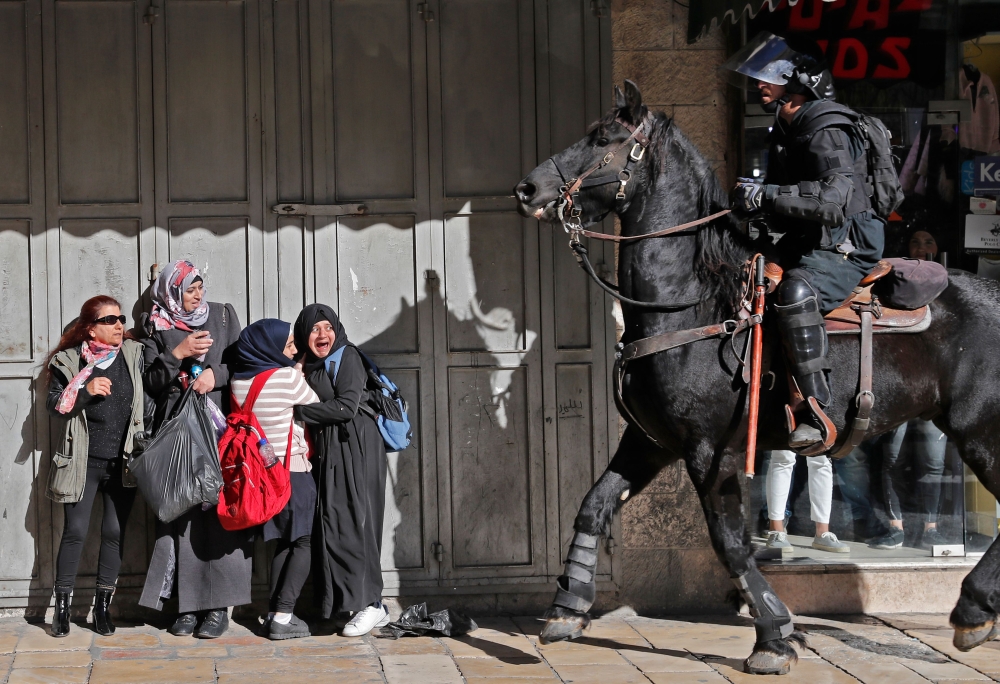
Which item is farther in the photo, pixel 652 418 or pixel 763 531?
pixel 763 531

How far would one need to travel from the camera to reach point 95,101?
6.45 metres

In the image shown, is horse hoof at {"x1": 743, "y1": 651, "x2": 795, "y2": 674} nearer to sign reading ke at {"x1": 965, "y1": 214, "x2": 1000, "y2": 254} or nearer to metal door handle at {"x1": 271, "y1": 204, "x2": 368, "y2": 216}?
sign reading ke at {"x1": 965, "y1": 214, "x2": 1000, "y2": 254}

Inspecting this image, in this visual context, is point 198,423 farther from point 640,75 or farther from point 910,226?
point 910,226

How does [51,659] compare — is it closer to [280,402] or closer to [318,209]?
[280,402]

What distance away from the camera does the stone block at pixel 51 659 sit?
17.8 ft

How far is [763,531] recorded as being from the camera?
6641 millimetres

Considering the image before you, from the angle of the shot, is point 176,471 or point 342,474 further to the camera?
point 342,474

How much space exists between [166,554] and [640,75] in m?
3.72

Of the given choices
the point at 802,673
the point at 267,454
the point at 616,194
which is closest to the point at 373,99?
the point at 616,194

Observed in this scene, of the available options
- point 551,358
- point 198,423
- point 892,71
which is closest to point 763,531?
point 551,358

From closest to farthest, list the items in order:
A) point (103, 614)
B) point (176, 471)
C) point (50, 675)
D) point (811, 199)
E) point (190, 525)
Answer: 1. point (811, 199)
2. point (50, 675)
3. point (176, 471)
4. point (103, 614)
5. point (190, 525)

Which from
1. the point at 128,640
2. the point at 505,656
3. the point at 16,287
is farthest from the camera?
the point at 16,287

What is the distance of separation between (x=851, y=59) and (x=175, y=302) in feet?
13.5

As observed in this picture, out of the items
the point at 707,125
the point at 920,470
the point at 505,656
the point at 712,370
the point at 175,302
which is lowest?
the point at 505,656
